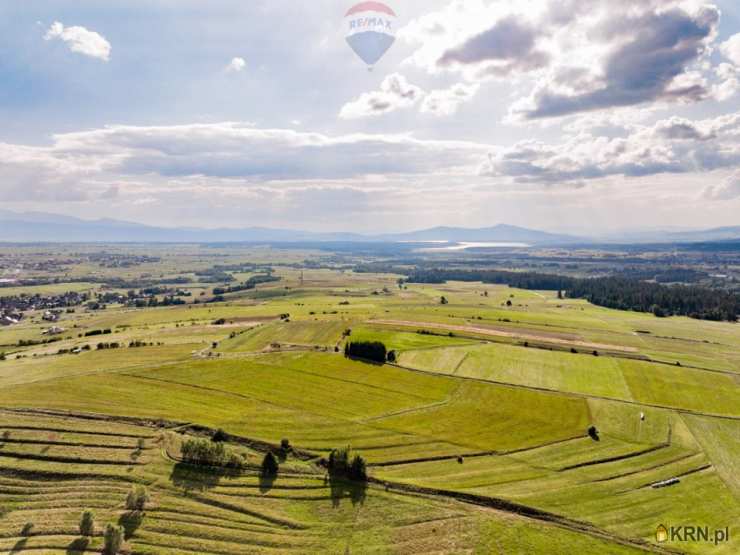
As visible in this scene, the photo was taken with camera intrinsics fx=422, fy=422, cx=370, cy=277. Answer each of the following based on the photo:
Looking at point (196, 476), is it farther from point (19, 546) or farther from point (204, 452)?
point (19, 546)

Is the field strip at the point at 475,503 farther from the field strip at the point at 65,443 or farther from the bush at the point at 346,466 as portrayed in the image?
the field strip at the point at 65,443

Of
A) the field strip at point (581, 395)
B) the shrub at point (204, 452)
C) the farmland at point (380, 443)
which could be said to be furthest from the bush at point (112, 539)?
the field strip at point (581, 395)

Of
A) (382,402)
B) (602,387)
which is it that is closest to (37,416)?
(382,402)

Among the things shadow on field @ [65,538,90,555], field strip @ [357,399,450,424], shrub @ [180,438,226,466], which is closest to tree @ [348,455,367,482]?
field strip @ [357,399,450,424]

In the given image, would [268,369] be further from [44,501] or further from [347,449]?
[44,501]

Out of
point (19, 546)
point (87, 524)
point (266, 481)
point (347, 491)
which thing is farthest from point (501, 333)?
point (19, 546)

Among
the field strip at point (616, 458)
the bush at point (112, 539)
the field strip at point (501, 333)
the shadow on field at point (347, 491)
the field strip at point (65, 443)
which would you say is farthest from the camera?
the field strip at point (501, 333)

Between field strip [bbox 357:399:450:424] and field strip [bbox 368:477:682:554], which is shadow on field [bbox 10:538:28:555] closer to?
field strip [bbox 368:477:682:554]
